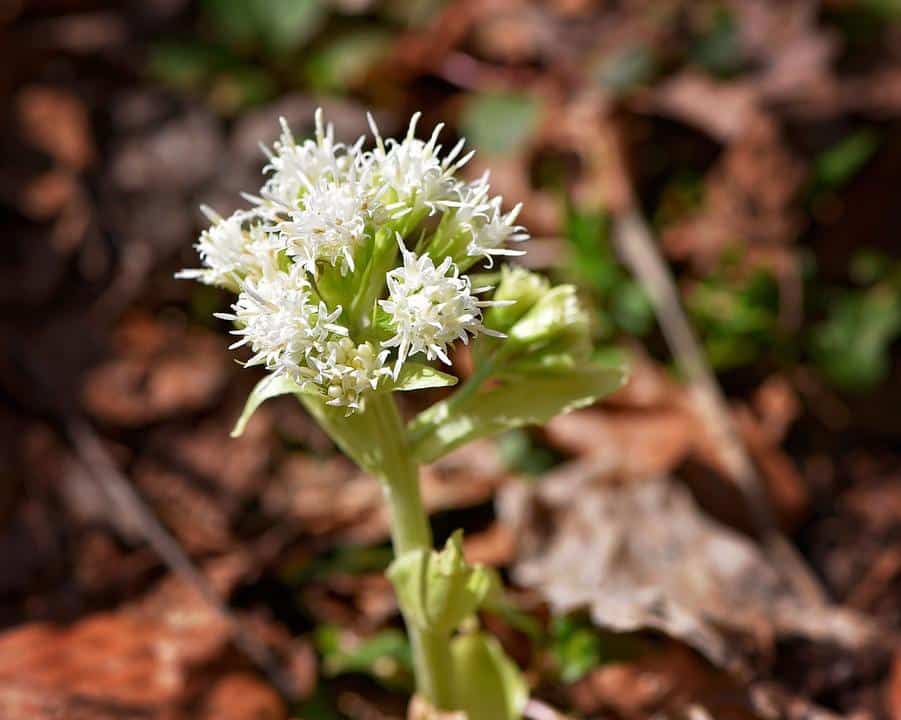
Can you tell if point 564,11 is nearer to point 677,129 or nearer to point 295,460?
point 677,129

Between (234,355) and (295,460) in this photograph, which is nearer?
(295,460)

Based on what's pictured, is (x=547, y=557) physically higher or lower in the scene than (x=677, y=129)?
lower

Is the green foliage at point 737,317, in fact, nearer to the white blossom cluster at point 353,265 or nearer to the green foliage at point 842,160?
the green foliage at point 842,160

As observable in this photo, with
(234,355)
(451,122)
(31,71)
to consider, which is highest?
(31,71)

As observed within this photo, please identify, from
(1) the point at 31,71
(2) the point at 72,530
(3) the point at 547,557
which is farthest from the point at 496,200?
(1) the point at 31,71

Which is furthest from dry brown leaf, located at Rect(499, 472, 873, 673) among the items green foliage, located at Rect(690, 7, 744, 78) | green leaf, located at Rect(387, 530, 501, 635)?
green foliage, located at Rect(690, 7, 744, 78)

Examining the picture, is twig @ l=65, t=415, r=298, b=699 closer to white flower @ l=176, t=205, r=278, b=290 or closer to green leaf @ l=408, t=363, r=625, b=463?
green leaf @ l=408, t=363, r=625, b=463

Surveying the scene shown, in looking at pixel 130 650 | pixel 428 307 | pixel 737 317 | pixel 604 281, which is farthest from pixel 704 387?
pixel 130 650
